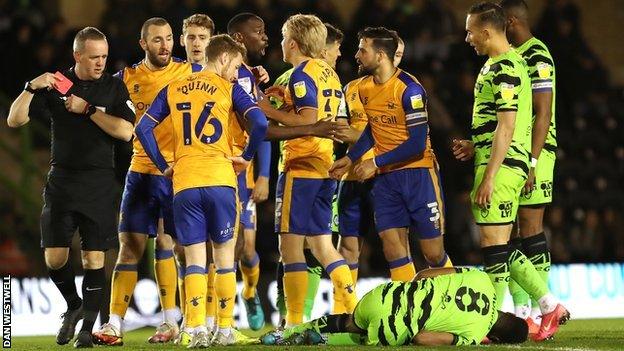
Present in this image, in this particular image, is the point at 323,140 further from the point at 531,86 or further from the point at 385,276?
the point at 385,276

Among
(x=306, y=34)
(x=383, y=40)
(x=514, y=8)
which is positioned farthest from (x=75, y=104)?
(x=514, y=8)

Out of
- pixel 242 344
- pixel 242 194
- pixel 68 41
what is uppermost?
pixel 68 41

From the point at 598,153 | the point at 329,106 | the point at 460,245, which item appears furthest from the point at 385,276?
the point at 329,106

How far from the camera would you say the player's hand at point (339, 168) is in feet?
29.4

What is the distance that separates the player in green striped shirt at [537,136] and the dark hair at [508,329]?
40.5 inches

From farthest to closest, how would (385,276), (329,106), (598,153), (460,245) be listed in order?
(598,153), (460,245), (385,276), (329,106)

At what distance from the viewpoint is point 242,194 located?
945 cm

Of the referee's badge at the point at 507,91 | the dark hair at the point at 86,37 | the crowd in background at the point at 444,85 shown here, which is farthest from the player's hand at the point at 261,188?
the crowd in background at the point at 444,85

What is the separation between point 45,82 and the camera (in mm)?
8312

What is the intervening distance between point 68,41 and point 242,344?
7569mm

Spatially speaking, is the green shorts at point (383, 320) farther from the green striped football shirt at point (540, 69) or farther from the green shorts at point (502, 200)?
the green striped football shirt at point (540, 69)

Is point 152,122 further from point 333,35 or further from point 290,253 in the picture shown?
point 333,35

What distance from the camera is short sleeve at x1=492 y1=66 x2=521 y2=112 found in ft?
28.2

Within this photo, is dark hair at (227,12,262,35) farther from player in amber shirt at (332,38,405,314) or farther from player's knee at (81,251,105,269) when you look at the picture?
player's knee at (81,251,105,269)
